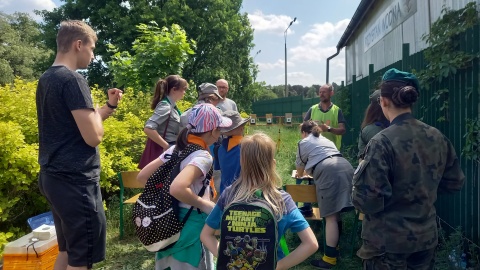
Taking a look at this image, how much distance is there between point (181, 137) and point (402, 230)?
1.40 meters

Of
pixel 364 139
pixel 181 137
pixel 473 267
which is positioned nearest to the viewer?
pixel 181 137

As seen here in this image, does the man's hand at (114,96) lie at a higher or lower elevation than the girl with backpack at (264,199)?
higher

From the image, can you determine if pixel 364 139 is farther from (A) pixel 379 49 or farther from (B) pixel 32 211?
(A) pixel 379 49

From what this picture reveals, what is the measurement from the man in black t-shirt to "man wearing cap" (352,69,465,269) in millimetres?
1680

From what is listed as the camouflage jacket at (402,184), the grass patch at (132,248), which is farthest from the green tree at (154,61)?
the camouflage jacket at (402,184)

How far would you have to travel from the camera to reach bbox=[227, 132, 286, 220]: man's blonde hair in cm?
203

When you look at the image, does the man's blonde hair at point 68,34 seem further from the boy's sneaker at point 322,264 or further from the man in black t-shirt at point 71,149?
the boy's sneaker at point 322,264

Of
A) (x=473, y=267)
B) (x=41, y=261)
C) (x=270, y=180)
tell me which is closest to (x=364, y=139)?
(x=473, y=267)

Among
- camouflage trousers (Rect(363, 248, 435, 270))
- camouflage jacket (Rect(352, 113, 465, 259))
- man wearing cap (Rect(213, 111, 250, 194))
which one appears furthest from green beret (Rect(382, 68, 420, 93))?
man wearing cap (Rect(213, 111, 250, 194))

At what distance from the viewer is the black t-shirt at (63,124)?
97.8 inches

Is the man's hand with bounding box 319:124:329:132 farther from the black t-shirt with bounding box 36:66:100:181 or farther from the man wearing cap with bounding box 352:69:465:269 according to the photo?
the black t-shirt with bounding box 36:66:100:181

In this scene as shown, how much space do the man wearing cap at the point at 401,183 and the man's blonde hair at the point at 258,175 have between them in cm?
54

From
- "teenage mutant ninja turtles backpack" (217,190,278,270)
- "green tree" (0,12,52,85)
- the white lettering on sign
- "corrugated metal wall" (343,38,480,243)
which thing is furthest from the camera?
"green tree" (0,12,52,85)

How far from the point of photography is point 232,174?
3758mm
